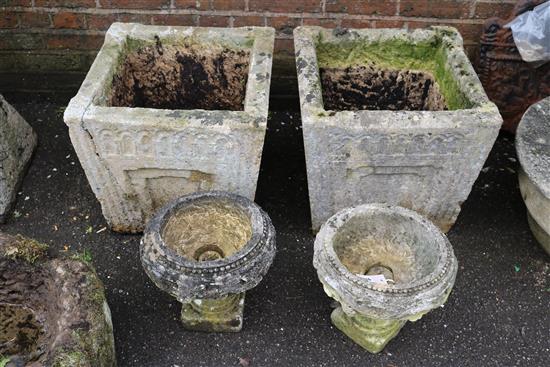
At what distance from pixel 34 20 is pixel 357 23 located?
176 cm

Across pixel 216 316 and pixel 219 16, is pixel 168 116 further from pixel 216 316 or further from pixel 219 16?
pixel 219 16

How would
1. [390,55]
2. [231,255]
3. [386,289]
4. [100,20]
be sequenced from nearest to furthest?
[386,289] < [231,255] < [390,55] < [100,20]

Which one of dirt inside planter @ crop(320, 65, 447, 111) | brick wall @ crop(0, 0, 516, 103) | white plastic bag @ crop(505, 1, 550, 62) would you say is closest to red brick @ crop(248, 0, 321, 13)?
brick wall @ crop(0, 0, 516, 103)

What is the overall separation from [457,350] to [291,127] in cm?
158

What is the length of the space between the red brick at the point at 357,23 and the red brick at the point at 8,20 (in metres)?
1.79

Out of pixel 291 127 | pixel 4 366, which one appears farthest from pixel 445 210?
pixel 4 366

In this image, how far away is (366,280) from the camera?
1935 mm

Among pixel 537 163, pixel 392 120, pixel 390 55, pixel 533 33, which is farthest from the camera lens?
pixel 533 33

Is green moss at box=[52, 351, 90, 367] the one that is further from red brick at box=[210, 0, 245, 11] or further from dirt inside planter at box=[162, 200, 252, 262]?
red brick at box=[210, 0, 245, 11]

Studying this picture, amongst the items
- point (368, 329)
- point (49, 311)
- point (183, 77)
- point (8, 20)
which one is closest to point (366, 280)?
point (368, 329)

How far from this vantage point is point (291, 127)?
3.34 meters

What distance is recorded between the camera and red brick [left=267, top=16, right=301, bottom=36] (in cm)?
306

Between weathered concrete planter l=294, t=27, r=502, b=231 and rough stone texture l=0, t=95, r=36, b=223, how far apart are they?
1.45 m

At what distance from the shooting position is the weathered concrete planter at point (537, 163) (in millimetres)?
2314
